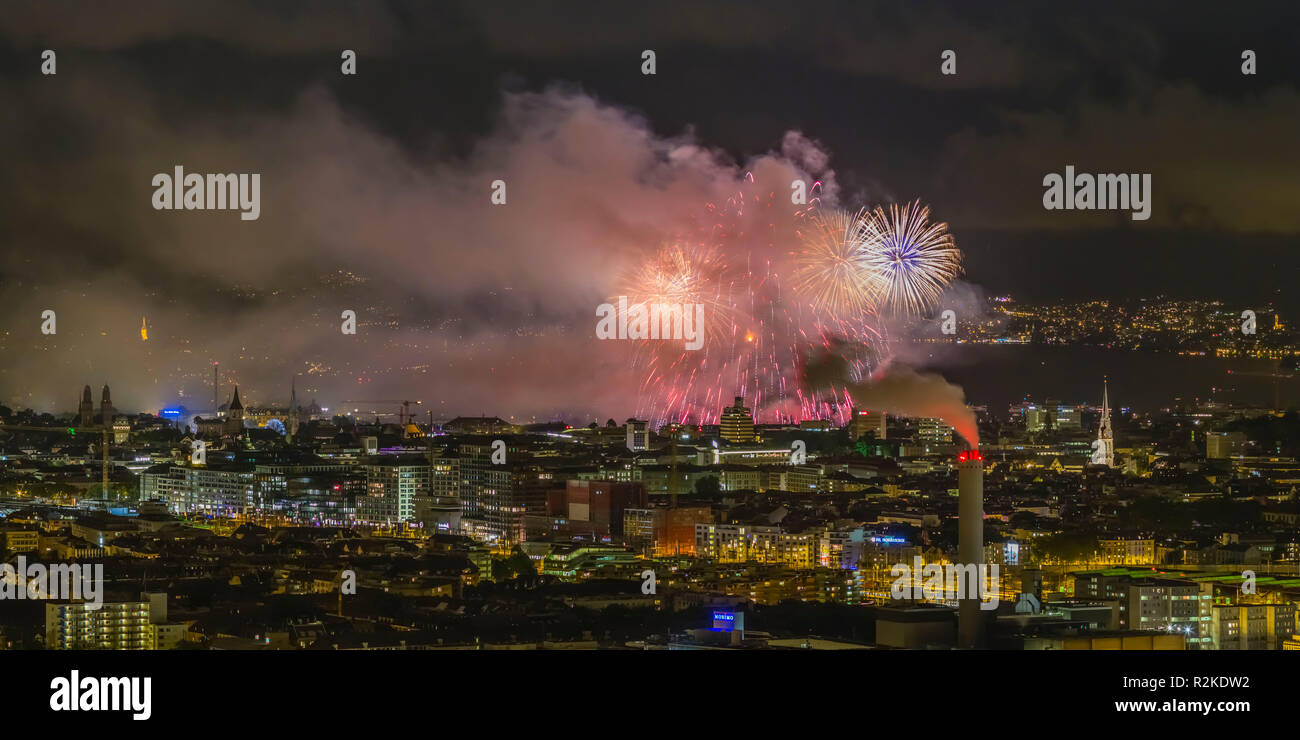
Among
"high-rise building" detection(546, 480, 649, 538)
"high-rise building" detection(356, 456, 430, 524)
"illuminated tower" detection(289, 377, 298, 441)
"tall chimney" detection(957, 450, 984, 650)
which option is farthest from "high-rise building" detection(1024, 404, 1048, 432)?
"tall chimney" detection(957, 450, 984, 650)

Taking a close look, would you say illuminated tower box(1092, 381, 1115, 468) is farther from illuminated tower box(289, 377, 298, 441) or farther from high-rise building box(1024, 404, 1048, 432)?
illuminated tower box(289, 377, 298, 441)

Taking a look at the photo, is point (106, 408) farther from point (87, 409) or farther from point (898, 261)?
point (898, 261)

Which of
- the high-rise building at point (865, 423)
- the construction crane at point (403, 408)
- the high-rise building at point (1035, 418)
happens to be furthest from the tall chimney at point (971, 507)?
→ the construction crane at point (403, 408)

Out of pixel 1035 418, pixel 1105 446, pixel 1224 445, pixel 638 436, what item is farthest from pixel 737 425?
pixel 1224 445

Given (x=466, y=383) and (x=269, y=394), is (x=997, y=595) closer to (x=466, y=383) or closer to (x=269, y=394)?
(x=466, y=383)
